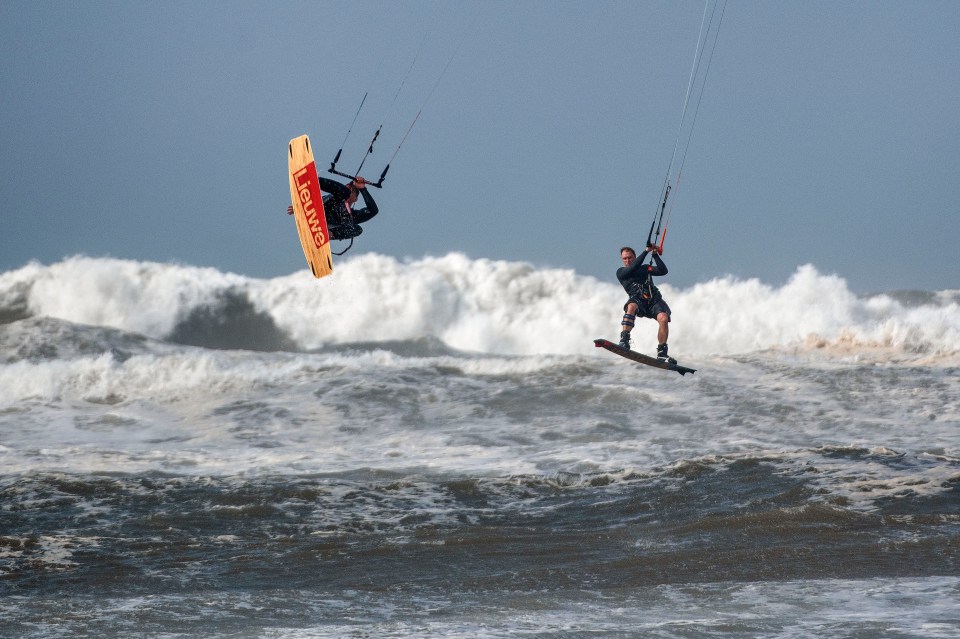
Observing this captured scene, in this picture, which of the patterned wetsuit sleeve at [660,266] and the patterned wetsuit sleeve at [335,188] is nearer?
the patterned wetsuit sleeve at [335,188]

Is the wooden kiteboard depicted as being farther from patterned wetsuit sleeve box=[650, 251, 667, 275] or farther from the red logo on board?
patterned wetsuit sleeve box=[650, 251, 667, 275]

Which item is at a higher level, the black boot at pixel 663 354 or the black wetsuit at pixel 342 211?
the black wetsuit at pixel 342 211

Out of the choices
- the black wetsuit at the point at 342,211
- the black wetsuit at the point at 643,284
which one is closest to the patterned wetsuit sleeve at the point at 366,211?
the black wetsuit at the point at 342,211

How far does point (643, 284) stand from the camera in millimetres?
10484

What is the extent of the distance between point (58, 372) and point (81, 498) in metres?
9.41

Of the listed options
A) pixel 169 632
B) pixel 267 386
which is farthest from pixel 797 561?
pixel 267 386

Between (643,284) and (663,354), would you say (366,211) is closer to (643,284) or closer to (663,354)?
(643,284)

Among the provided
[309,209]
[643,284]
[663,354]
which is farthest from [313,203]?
[663,354]

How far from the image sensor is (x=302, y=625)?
6.84 metres

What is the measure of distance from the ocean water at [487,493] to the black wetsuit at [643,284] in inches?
73.5

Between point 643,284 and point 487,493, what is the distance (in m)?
2.70

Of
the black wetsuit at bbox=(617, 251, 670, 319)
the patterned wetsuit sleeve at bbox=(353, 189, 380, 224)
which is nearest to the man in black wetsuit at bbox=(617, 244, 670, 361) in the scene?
the black wetsuit at bbox=(617, 251, 670, 319)

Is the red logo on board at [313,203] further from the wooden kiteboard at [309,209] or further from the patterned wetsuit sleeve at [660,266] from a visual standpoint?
the patterned wetsuit sleeve at [660,266]

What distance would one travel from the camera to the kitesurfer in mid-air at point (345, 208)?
9734 mm
